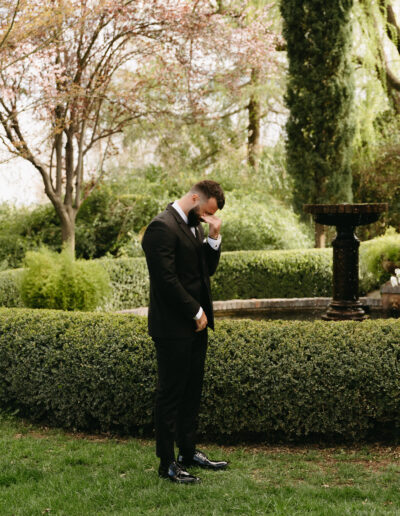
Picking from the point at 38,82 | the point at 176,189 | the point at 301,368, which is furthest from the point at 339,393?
the point at 176,189

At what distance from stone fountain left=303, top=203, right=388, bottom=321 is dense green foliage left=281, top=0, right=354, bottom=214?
600 centimetres

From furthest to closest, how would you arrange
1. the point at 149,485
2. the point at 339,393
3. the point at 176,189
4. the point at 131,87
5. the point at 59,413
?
the point at 176,189
the point at 131,87
the point at 59,413
the point at 339,393
the point at 149,485

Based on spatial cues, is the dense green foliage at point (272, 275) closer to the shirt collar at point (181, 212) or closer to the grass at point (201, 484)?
the grass at point (201, 484)

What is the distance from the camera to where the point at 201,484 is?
350 cm

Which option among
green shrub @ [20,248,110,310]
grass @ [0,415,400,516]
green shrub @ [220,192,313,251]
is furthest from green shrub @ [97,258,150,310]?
grass @ [0,415,400,516]

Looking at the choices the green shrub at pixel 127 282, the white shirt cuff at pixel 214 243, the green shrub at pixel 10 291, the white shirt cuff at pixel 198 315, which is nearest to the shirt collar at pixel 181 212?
the white shirt cuff at pixel 214 243

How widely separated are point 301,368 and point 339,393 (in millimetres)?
306

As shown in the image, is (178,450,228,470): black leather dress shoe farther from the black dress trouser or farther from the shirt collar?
the shirt collar

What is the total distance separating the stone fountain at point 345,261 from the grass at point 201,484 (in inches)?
93.6

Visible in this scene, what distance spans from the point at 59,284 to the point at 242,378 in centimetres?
365

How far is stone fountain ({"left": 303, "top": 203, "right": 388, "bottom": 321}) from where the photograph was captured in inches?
253

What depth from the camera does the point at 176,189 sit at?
1402cm

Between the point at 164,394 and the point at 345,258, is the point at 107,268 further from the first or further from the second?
the point at 164,394

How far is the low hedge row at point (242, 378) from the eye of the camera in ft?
14.0
